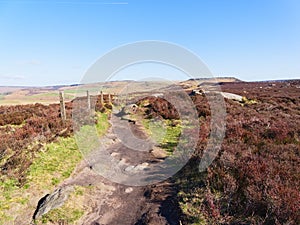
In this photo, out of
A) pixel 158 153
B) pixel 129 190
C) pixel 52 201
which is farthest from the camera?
pixel 158 153

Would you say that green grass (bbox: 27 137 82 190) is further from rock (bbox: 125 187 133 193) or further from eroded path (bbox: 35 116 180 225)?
rock (bbox: 125 187 133 193)

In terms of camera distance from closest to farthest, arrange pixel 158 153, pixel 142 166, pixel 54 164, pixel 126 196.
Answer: pixel 126 196
pixel 54 164
pixel 142 166
pixel 158 153

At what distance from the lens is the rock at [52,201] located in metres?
5.90

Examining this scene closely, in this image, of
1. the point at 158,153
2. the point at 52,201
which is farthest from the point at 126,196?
the point at 158,153

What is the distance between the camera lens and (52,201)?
20.5 feet

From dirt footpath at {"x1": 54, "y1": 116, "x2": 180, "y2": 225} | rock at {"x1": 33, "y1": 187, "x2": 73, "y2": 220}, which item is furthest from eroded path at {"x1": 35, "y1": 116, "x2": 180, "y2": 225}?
rock at {"x1": 33, "y1": 187, "x2": 73, "y2": 220}

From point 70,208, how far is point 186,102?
19355mm

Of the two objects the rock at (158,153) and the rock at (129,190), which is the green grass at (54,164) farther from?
the rock at (158,153)

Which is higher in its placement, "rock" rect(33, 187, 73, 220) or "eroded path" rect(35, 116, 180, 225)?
"rock" rect(33, 187, 73, 220)

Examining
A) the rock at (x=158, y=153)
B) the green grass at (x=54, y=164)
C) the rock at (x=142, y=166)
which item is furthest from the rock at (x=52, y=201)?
the rock at (x=158, y=153)

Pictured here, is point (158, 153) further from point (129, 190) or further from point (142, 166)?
point (129, 190)

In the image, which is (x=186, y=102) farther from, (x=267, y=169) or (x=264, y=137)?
(x=267, y=169)

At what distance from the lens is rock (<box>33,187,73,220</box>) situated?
19.4 feet

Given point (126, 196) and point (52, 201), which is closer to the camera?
point (52, 201)
